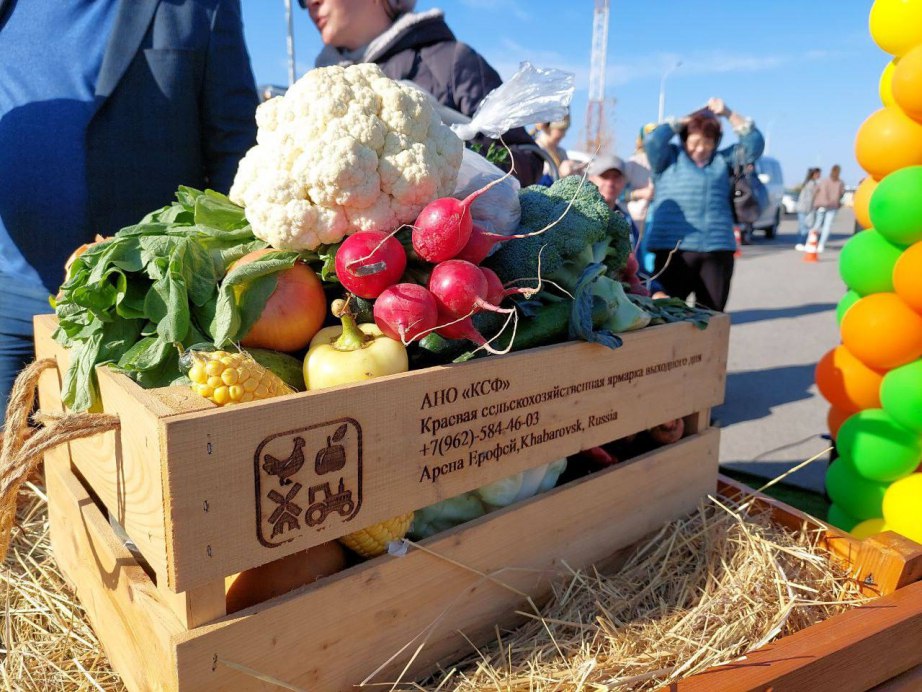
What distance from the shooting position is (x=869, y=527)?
250cm

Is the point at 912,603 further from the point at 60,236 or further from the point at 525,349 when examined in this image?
the point at 60,236

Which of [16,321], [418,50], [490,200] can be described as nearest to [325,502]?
[490,200]

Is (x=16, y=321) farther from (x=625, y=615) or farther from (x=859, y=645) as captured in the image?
(x=859, y=645)

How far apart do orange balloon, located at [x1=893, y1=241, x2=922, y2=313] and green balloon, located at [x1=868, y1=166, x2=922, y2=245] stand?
6 centimetres

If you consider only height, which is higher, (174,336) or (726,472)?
(174,336)

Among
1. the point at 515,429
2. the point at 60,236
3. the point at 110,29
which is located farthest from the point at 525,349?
the point at 110,29

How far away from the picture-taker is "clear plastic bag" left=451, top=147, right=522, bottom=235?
1537 mm

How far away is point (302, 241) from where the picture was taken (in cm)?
133

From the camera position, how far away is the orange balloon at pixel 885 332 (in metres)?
2.38

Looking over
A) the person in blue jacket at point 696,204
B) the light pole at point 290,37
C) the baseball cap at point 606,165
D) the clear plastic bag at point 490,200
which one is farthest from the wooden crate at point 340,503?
the light pole at point 290,37

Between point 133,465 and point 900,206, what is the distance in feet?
8.32

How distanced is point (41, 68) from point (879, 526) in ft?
10.9

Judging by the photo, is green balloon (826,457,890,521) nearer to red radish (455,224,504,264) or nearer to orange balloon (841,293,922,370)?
orange balloon (841,293,922,370)

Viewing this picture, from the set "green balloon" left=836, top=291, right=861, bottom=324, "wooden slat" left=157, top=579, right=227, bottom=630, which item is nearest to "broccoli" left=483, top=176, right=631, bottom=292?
"wooden slat" left=157, top=579, right=227, bottom=630
